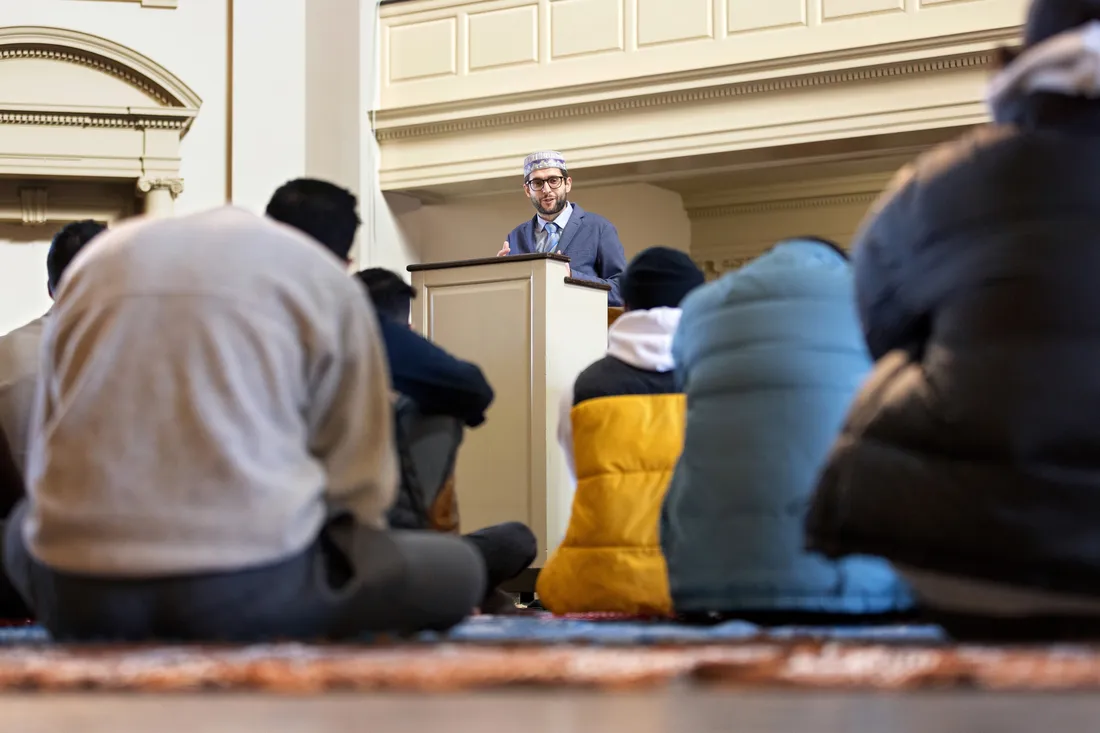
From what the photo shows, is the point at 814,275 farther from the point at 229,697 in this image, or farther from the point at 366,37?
the point at 366,37

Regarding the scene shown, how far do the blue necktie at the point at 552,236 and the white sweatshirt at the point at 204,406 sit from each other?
15.3 feet

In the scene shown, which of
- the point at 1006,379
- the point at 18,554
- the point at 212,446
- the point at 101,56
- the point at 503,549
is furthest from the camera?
the point at 101,56

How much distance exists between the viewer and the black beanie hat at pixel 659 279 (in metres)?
3.60

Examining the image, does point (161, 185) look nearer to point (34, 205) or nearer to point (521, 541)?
point (34, 205)

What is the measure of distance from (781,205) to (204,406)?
1046 centimetres

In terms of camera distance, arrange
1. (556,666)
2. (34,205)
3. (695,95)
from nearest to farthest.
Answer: (556,666) → (695,95) → (34,205)

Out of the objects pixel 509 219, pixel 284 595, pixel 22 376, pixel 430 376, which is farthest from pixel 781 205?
pixel 284 595

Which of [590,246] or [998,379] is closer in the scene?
[998,379]

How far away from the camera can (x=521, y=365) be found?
18.2ft

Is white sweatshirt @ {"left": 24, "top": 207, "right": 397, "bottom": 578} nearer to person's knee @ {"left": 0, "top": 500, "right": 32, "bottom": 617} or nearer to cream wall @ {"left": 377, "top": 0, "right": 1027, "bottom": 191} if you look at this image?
person's knee @ {"left": 0, "top": 500, "right": 32, "bottom": 617}

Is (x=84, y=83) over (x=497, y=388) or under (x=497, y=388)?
over

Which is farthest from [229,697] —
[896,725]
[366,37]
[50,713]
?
[366,37]

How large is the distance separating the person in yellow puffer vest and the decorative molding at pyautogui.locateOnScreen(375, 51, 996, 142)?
5.03 m

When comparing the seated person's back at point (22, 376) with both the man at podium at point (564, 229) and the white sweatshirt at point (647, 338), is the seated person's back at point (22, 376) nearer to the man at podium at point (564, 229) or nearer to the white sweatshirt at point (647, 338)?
the white sweatshirt at point (647, 338)
